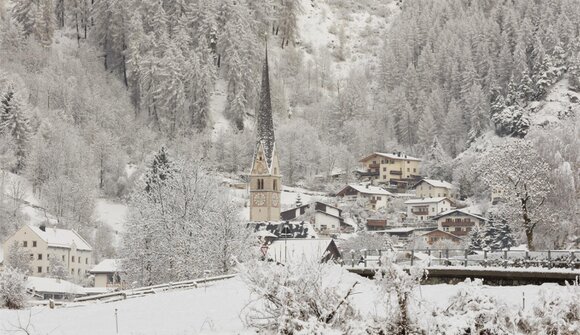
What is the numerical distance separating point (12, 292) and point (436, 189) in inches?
3820

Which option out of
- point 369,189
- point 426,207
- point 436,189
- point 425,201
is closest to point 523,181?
point 425,201

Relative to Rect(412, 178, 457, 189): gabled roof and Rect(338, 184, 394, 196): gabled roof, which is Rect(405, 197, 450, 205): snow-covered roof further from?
Rect(338, 184, 394, 196): gabled roof

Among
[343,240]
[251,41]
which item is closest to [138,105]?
[251,41]

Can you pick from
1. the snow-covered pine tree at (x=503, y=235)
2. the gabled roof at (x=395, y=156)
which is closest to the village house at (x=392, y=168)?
the gabled roof at (x=395, y=156)

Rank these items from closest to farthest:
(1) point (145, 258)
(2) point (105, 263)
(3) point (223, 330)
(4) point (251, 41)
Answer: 1. (3) point (223, 330)
2. (1) point (145, 258)
3. (2) point (105, 263)
4. (4) point (251, 41)

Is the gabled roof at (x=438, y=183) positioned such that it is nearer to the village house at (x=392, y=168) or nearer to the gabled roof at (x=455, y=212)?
the village house at (x=392, y=168)

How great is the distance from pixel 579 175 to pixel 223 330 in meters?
35.2

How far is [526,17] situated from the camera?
13925 centimetres

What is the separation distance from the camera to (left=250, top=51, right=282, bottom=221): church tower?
341 ft

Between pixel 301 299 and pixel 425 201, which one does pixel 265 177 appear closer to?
pixel 425 201

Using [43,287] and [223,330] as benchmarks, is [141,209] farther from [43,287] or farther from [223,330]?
[223,330]

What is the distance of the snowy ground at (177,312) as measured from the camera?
25.1 metres

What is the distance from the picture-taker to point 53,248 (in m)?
87.3

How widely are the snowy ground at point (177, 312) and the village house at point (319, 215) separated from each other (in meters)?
75.0
